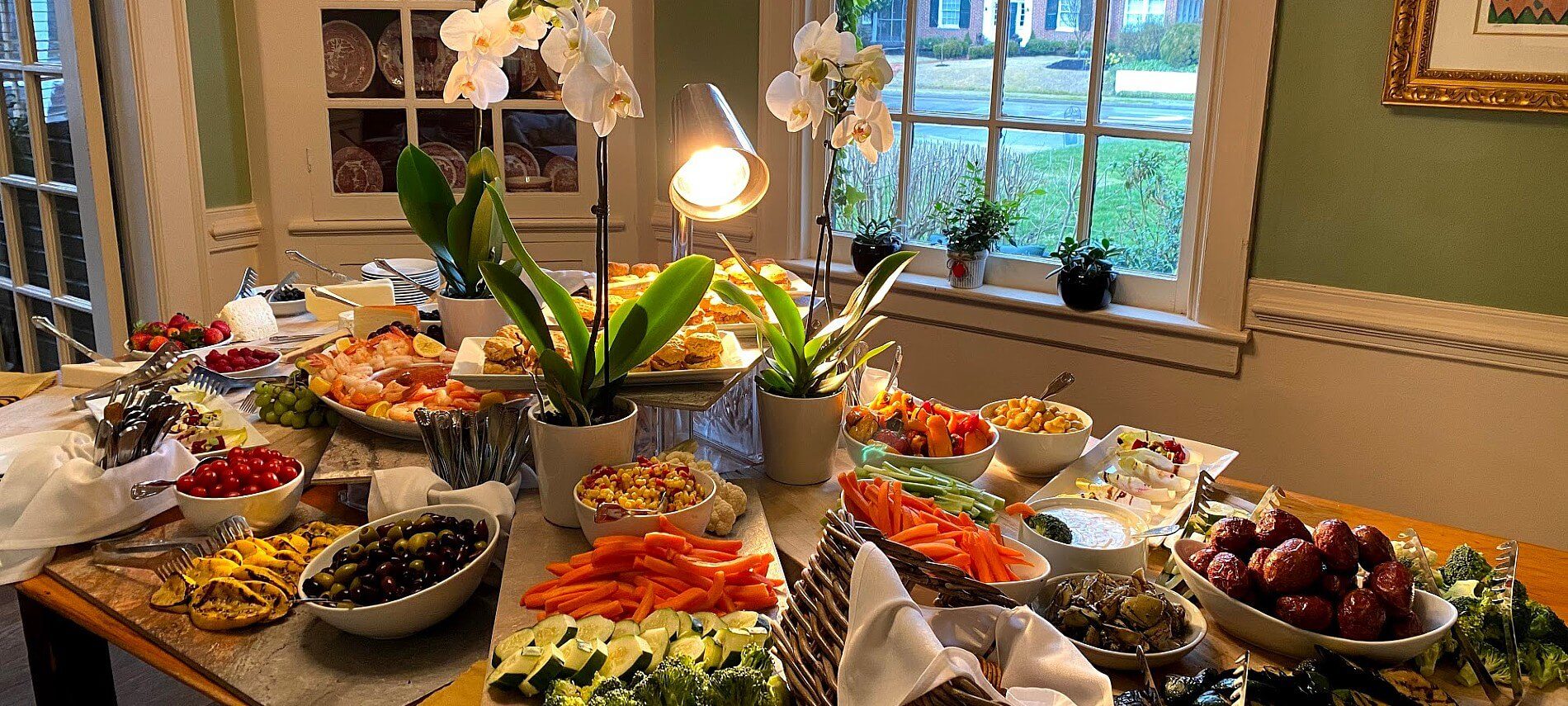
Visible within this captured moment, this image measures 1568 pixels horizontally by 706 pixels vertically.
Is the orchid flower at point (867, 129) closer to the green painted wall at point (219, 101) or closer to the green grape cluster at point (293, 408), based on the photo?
the green grape cluster at point (293, 408)

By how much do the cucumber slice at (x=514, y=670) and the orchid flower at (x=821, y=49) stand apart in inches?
35.5

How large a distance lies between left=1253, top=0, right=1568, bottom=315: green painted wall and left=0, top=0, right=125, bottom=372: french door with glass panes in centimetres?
341

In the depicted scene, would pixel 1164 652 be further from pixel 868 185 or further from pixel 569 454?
pixel 868 185

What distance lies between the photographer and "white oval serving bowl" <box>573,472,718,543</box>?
143cm

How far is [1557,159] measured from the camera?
2.33 meters

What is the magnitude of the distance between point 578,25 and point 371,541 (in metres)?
0.73

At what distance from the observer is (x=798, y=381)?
68.4 inches

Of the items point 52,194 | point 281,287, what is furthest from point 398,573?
point 52,194

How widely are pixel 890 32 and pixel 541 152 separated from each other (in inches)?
53.2

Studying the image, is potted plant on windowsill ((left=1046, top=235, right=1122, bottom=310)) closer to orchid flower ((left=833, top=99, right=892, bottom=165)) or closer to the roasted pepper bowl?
orchid flower ((left=833, top=99, right=892, bottom=165))

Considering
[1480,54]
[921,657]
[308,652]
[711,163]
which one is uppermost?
[1480,54]

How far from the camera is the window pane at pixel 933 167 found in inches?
131

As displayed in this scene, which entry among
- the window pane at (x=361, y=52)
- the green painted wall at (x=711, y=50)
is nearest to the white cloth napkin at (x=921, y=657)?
the green painted wall at (x=711, y=50)

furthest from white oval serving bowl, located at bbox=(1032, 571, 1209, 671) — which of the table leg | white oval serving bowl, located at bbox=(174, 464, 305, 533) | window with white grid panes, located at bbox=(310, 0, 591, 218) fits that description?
window with white grid panes, located at bbox=(310, 0, 591, 218)
